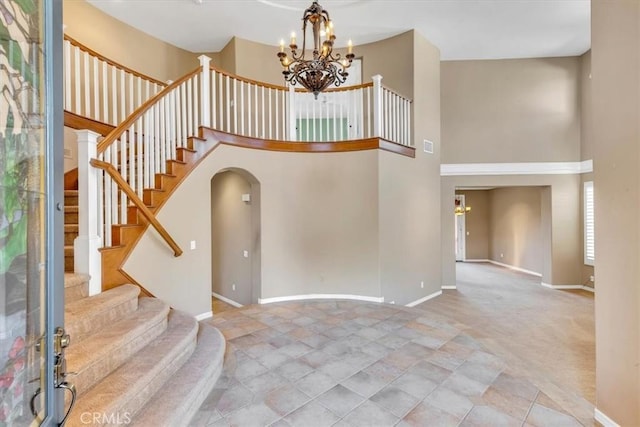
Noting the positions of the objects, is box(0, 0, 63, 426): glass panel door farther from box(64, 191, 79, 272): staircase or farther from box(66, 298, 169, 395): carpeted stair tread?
box(64, 191, 79, 272): staircase

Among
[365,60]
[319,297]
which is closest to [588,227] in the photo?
[365,60]

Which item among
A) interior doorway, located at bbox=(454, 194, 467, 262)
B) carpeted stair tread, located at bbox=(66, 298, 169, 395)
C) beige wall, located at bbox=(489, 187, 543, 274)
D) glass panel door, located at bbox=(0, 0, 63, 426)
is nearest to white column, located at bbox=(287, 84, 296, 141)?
carpeted stair tread, located at bbox=(66, 298, 169, 395)

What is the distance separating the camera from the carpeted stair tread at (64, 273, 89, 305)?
2490 mm

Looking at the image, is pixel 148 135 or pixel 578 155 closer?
pixel 148 135

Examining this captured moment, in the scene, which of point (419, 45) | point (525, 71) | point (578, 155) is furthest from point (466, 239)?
point (419, 45)

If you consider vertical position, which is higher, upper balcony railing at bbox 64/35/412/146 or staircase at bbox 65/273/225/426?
upper balcony railing at bbox 64/35/412/146

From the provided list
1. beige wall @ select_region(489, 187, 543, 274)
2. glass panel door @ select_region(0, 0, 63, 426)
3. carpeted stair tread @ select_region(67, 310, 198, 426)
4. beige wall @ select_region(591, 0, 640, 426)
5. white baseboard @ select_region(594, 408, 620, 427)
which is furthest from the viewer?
beige wall @ select_region(489, 187, 543, 274)

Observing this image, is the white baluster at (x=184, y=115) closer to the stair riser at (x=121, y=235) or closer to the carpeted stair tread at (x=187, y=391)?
the stair riser at (x=121, y=235)

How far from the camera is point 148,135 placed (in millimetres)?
3553

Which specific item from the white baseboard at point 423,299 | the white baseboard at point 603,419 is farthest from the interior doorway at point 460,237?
the white baseboard at point 603,419

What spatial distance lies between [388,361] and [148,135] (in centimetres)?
366

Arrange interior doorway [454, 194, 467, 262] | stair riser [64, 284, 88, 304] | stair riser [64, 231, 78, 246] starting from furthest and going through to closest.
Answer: interior doorway [454, 194, 467, 262], stair riser [64, 231, 78, 246], stair riser [64, 284, 88, 304]

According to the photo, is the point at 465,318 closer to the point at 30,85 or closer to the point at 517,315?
the point at 517,315

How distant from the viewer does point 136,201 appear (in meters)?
3.15
